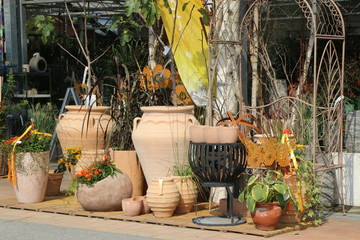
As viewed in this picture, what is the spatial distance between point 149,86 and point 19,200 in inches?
87.5

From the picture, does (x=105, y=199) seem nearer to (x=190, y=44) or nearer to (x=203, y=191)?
(x=203, y=191)

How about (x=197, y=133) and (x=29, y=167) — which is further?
(x=29, y=167)

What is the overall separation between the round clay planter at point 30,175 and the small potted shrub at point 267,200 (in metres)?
2.97

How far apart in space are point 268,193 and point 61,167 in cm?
368

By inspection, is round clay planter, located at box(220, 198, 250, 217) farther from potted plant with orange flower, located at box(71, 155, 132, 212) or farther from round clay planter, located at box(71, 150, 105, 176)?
round clay planter, located at box(71, 150, 105, 176)

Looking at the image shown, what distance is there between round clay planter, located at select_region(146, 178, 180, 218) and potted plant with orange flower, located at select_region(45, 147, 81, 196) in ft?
5.62

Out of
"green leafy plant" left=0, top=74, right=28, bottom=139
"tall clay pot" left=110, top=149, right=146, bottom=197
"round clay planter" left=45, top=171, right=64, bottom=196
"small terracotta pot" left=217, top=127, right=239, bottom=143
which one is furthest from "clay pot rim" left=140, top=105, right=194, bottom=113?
"green leafy plant" left=0, top=74, right=28, bottom=139

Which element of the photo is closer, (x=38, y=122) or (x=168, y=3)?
(x=168, y=3)

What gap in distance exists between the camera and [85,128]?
961 cm

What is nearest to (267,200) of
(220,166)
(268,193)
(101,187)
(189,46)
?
(268,193)

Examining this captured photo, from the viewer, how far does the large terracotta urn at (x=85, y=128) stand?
9547mm

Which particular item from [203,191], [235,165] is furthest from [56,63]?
[235,165]

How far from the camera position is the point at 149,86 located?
955 cm

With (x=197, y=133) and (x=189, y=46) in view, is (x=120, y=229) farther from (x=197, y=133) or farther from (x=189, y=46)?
(x=189, y=46)
